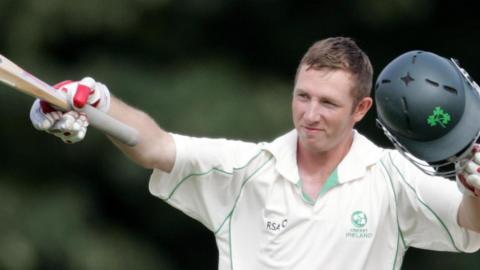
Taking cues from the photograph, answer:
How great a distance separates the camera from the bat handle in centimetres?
702

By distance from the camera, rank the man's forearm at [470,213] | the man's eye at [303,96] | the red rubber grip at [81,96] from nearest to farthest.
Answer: the red rubber grip at [81,96] → the man's forearm at [470,213] → the man's eye at [303,96]

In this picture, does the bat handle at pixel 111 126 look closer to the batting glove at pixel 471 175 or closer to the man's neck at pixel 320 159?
the man's neck at pixel 320 159

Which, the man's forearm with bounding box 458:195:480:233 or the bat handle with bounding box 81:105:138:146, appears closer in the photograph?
the bat handle with bounding box 81:105:138:146

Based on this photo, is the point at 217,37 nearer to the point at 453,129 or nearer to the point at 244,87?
the point at 244,87

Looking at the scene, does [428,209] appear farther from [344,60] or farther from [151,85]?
[151,85]

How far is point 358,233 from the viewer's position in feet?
24.8

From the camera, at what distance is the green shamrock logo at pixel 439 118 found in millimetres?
7035

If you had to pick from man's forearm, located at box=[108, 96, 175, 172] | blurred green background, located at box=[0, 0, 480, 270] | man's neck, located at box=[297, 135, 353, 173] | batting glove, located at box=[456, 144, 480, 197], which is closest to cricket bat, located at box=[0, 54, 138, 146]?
man's forearm, located at box=[108, 96, 175, 172]

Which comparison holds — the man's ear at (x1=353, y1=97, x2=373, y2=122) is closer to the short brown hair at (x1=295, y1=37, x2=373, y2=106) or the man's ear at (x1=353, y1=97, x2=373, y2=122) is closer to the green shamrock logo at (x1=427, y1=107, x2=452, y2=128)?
the short brown hair at (x1=295, y1=37, x2=373, y2=106)

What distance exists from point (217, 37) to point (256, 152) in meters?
5.93

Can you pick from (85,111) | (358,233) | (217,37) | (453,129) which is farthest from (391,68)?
(217,37)

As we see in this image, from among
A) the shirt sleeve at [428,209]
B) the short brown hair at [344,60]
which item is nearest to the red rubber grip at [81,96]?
the short brown hair at [344,60]

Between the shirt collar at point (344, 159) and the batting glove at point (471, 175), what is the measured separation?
0.65m

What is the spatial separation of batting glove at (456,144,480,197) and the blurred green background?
504cm
